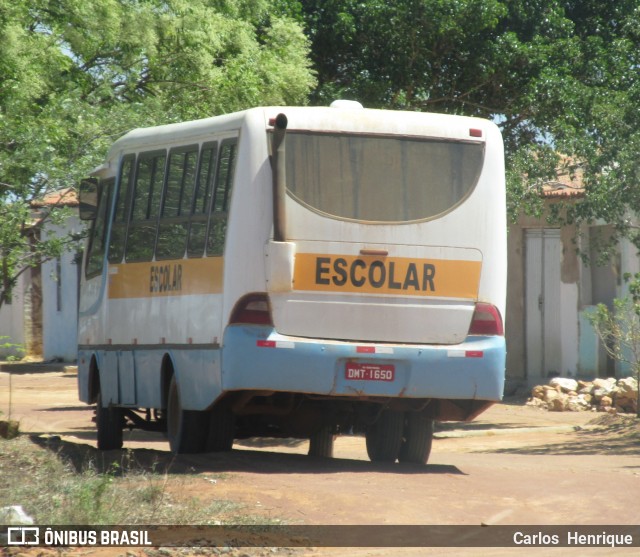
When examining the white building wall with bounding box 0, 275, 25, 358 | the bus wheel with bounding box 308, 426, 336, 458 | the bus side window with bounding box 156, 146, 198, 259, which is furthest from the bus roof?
the white building wall with bounding box 0, 275, 25, 358

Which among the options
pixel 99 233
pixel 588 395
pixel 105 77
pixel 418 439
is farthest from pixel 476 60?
pixel 418 439

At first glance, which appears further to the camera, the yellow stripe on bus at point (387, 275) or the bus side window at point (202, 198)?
the bus side window at point (202, 198)

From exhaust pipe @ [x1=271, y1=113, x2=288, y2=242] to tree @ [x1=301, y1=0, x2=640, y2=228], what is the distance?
1022 centimetres

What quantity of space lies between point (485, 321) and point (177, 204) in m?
3.10

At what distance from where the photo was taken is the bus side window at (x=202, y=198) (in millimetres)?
11453

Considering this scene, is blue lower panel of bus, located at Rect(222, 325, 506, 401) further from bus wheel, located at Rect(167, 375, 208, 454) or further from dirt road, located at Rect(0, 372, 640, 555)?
bus wheel, located at Rect(167, 375, 208, 454)

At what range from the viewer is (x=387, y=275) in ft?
35.4

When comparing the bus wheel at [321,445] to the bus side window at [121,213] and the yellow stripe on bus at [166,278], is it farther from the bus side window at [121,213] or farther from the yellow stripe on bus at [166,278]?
the bus side window at [121,213]

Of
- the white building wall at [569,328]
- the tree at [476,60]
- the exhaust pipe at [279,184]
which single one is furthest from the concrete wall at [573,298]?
the exhaust pipe at [279,184]

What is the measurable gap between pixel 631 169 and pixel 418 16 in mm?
5892

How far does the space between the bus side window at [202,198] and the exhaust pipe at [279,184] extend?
971 millimetres

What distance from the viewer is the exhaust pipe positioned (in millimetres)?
10586

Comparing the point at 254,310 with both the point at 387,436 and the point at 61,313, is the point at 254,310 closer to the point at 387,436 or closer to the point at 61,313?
the point at 387,436

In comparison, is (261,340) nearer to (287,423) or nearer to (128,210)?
(287,423)
